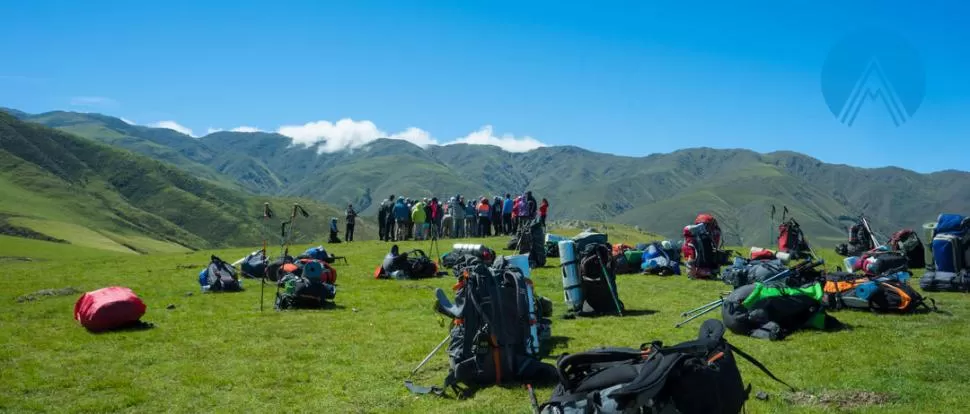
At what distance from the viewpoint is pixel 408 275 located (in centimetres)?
2611

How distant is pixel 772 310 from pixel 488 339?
7.20 m

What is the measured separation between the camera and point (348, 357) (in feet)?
43.1

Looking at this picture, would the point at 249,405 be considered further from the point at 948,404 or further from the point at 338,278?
the point at 338,278

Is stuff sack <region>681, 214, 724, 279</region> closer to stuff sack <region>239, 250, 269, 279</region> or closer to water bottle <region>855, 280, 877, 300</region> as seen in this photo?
water bottle <region>855, 280, 877, 300</region>

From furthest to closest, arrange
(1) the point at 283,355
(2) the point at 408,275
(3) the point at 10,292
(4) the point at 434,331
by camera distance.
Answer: (2) the point at 408,275
(3) the point at 10,292
(4) the point at 434,331
(1) the point at 283,355

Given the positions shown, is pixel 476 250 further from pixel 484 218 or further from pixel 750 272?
pixel 484 218

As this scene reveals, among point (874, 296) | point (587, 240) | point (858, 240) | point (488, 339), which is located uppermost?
point (587, 240)

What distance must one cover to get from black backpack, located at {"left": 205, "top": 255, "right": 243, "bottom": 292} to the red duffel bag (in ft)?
21.5

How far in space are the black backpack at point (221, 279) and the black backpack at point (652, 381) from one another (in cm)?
1922

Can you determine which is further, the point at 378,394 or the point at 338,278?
the point at 338,278

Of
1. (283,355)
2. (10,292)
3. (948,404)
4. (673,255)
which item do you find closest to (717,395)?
(948,404)

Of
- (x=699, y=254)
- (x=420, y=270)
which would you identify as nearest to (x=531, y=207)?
(x=420, y=270)

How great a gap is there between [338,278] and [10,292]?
11962 millimetres

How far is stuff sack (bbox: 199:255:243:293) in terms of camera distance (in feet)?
75.8
